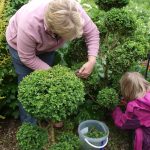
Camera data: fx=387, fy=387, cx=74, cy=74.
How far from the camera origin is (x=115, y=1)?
346 cm

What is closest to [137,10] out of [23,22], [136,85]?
[136,85]

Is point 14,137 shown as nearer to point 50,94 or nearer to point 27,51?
point 27,51

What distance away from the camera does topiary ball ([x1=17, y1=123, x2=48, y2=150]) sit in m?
2.85

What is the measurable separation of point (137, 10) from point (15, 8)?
1.80m

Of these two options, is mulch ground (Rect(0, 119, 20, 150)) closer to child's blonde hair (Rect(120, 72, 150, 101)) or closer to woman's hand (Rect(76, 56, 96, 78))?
woman's hand (Rect(76, 56, 96, 78))

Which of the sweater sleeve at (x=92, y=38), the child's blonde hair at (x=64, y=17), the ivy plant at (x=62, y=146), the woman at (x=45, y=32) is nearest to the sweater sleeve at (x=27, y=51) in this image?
the woman at (x=45, y=32)

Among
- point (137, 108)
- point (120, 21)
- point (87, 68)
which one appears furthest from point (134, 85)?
point (120, 21)

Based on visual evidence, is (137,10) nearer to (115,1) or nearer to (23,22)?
(115,1)

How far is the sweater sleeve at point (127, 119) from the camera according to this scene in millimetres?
3432

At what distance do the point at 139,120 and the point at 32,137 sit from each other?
1.05 m

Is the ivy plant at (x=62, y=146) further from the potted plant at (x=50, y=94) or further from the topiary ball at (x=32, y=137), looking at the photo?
the potted plant at (x=50, y=94)

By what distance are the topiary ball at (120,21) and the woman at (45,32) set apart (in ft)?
0.45

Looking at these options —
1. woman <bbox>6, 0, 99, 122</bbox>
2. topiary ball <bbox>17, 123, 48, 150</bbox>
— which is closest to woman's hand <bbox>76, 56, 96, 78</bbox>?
woman <bbox>6, 0, 99, 122</bbox>

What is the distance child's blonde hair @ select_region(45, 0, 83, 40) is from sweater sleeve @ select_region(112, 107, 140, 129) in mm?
1044
